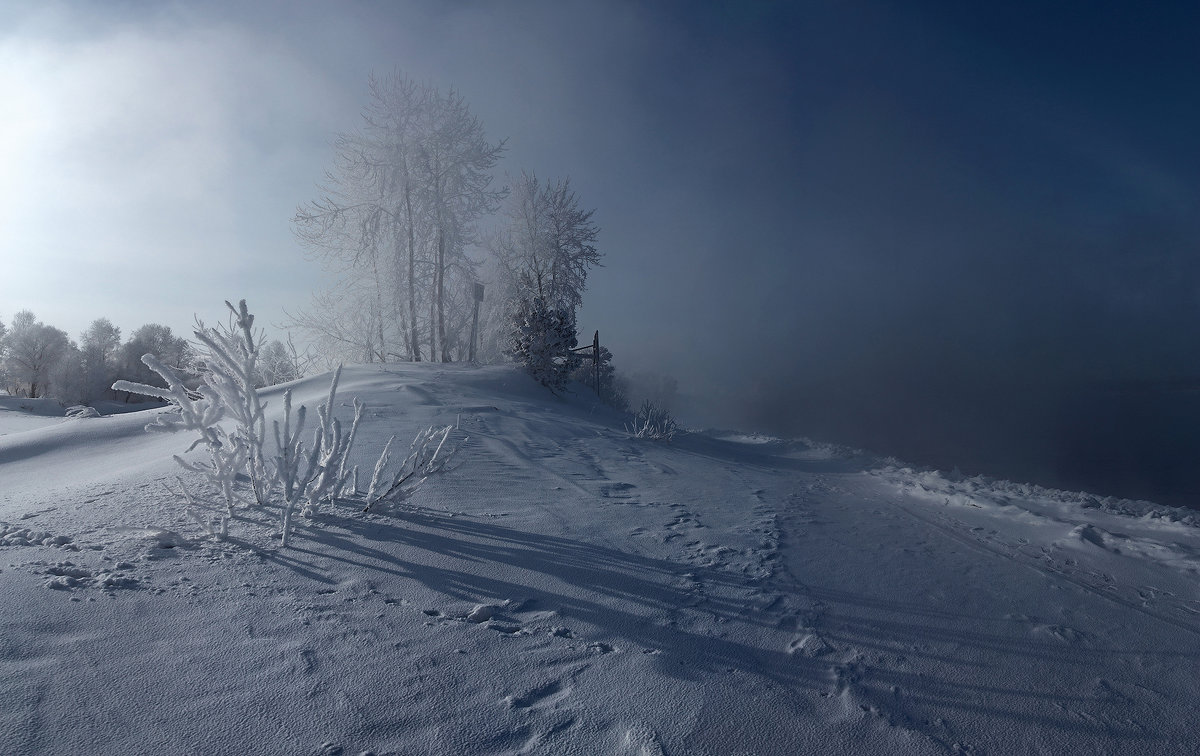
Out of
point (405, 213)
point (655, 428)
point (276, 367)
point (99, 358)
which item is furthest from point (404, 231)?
point (99, 358)

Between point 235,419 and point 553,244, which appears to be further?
point 553,244

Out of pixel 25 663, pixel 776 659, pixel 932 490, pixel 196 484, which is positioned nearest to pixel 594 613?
pixel 776 659

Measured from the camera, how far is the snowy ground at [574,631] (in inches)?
60.0

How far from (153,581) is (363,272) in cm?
1984

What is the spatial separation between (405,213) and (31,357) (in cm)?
A: 2151

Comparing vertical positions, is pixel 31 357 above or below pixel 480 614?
above

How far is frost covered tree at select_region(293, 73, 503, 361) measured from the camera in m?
18.4

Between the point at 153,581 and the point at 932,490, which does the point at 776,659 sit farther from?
the point at 932,490

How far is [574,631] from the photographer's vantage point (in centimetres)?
211

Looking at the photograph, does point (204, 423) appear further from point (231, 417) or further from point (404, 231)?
point (404, 231)

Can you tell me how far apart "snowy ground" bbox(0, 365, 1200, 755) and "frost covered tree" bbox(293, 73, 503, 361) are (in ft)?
52.7

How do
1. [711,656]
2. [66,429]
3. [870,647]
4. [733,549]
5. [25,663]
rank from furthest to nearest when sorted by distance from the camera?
[66,429] < [733,549] < [870,647] < [711,656] < [25,663]

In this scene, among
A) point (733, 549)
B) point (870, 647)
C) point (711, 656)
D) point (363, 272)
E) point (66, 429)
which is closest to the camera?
point (711, 656)

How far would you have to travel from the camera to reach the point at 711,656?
199cm
